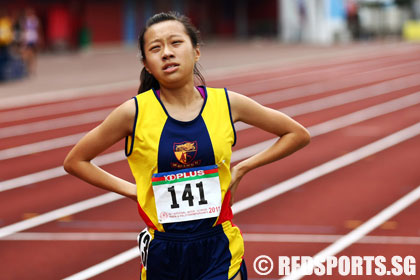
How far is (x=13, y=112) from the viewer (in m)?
16.3

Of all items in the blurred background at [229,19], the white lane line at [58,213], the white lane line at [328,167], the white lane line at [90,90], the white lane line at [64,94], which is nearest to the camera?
the white lane line at [58,213]

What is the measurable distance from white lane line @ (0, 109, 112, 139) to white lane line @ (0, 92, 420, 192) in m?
3.15

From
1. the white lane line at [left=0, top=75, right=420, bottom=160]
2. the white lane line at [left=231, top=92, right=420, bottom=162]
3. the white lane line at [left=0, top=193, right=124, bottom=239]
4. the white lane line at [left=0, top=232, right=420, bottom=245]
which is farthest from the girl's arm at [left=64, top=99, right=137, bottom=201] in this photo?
the white lane line at [left=0, top=75, right=420, bottom=160]

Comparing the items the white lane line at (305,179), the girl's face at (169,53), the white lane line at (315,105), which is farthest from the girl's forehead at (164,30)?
the white lane line at (315,105)

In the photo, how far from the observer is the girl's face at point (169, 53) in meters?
3.05

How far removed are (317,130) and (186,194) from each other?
415 inches

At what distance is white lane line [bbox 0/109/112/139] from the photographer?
13754mm

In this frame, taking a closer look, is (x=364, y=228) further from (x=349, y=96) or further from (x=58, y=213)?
(x=349, y=96)

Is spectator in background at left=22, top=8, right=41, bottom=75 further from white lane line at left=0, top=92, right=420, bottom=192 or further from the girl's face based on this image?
the girl's face

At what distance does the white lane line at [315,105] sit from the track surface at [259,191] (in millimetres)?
37

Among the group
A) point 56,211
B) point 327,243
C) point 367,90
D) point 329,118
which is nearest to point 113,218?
point 56,211

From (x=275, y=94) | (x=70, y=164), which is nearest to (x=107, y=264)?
(x=70, y=164)

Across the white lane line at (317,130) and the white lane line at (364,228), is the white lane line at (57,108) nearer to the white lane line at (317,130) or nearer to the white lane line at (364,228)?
the white lane line at (317,130)

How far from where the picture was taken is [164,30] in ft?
10.2
